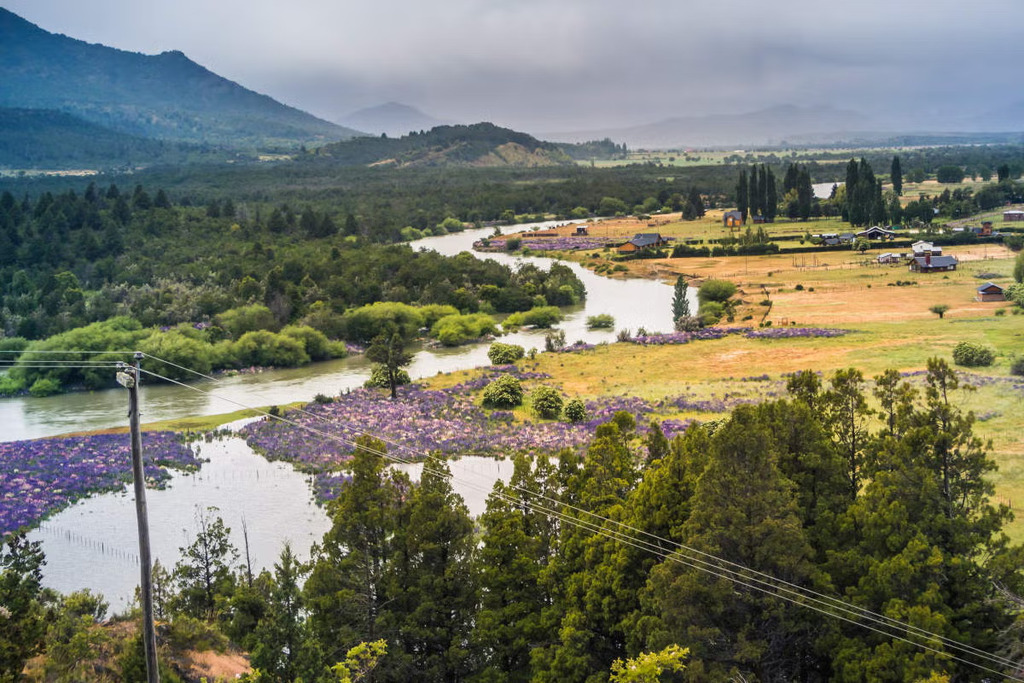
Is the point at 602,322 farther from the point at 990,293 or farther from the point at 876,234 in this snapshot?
the point at 876,234

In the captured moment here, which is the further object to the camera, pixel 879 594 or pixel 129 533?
pixel 129 533

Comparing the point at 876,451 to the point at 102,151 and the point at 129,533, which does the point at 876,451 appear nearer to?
the point at 129,533

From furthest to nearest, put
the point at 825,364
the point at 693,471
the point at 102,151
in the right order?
the point at 102,151
the point at 825,364
the point at 693,471

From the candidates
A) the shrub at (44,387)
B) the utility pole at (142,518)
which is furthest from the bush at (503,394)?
the utility pole at (142,518)

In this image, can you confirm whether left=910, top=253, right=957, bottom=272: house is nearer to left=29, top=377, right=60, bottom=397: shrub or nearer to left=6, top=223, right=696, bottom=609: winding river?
left=6, top=223, right=696, bottom=609: winding river

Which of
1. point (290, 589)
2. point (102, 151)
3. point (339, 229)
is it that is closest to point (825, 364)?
point (290, 589)

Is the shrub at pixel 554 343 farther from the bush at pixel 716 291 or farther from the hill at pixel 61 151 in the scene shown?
the hill at pixel 61 151

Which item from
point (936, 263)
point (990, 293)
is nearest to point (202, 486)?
point (990, 293)
